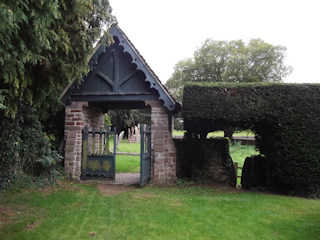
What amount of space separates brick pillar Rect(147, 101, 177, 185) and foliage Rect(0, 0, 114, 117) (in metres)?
3.33

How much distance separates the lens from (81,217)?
491cm

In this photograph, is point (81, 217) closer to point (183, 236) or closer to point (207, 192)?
point (183, 236)

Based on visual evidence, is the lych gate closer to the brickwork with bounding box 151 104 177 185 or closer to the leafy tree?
the brickwork with bounding box 151 104 177 185

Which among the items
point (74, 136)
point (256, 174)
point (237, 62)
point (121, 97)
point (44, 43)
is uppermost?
point (237, 62)

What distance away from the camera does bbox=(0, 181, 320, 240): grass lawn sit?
169 inches

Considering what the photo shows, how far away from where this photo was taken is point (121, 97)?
8.46 m

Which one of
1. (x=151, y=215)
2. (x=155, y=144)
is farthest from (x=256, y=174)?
(x=151, y=215)

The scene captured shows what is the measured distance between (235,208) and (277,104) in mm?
3582

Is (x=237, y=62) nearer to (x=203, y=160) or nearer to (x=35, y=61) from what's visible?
(x=203, y=160)

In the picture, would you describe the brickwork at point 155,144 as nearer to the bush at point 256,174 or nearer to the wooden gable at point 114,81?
the wooden gable at point 114,81

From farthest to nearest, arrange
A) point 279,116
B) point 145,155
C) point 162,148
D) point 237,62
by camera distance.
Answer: point 237,62 → point 162,148 → point 145,155 → point 279,116

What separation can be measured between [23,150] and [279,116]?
303 inches

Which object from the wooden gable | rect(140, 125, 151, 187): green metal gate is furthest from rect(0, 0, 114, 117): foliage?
rect(140, 125, 151, 187): green metal gate

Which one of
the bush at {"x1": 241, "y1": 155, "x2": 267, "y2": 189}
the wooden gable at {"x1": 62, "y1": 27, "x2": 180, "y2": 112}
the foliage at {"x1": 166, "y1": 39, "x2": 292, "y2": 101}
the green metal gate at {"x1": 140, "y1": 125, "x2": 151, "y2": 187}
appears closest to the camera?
the green metal gate at {"x1": 140, "y1": 125, "x2": 151, "y2": 187}
